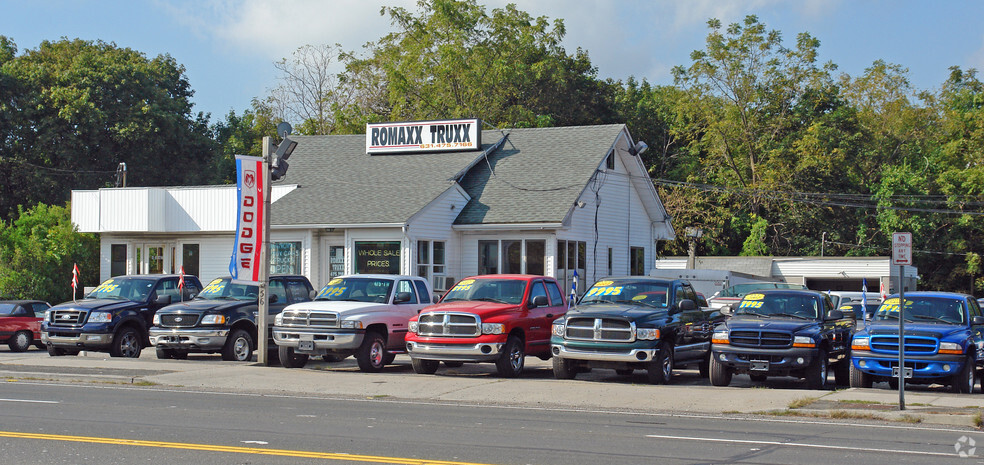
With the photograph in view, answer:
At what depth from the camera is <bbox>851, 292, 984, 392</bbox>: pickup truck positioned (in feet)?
51.3

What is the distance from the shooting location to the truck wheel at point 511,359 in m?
18.1

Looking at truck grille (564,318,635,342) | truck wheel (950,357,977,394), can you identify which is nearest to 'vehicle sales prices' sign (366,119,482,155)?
truck grille (564,318,635,342)

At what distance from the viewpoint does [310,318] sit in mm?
19062

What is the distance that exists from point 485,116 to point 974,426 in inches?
1607

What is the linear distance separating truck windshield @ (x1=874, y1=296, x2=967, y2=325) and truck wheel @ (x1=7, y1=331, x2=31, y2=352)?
20.3 metres

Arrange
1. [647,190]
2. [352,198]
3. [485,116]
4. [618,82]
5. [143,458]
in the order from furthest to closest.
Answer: [618,82]
[485,116]
[647,190]
[352,198]
[143,458]

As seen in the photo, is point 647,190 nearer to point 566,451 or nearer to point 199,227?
point 199,227

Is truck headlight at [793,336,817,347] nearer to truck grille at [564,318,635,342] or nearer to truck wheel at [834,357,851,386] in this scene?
truck wheel at [834,357,851,386]

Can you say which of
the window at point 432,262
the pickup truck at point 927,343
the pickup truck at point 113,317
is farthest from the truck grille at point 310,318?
the window at point 432,262

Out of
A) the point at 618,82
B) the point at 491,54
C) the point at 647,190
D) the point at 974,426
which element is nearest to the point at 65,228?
the point at 647,190

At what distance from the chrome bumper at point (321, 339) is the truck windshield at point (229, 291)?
270 cm

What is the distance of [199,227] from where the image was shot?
31047 mm

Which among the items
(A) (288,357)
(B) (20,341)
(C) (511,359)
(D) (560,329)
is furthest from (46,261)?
(D) (560,329)

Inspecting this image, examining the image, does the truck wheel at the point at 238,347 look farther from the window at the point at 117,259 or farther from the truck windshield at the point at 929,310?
the window at the point at 117,259
